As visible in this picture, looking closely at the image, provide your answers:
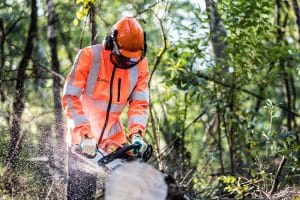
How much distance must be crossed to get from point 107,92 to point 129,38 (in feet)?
1.79

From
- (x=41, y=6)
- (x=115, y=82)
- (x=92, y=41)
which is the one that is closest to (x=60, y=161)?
(x=92, y=41)

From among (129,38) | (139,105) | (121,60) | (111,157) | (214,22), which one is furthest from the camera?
(214,22)

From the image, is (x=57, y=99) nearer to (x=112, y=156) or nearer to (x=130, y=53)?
(x=130, y=53)

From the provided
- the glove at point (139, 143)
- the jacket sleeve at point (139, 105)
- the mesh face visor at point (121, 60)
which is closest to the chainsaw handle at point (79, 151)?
the glove at point (139, 143)

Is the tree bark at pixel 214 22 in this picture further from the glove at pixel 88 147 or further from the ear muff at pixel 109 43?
the glove at pixel 88 147

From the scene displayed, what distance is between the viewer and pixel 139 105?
5.42 meters

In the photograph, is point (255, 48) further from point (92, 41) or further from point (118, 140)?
point (118, 140)

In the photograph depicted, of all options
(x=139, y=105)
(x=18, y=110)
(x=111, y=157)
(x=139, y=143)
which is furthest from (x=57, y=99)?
(x=111, y=157)

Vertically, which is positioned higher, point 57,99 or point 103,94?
point 103,94

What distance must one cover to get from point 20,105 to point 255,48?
3.25 meters

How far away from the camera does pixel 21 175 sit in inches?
272

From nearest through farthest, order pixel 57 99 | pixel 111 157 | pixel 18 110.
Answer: pixel 111 157 < pixel 18 110 < pixel 57 99

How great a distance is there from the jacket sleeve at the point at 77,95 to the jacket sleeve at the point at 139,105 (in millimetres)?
503

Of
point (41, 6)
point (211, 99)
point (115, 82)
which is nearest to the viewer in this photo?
point (115, 82)
